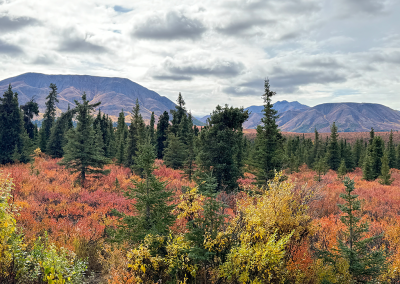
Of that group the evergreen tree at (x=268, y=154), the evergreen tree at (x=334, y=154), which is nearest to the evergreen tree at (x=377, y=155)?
the evergreen tree at (x=334, y=154)

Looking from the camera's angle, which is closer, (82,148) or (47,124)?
(82,148)

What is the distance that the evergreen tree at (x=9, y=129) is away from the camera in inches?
1026

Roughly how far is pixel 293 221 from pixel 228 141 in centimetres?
1227

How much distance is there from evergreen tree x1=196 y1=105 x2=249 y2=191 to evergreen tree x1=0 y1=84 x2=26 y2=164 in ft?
76.5

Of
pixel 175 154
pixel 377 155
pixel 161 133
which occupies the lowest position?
pixel 377 155

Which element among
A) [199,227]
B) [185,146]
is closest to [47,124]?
[185,146]

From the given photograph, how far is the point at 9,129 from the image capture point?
26.4 meters

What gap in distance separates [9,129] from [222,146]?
2581 cm

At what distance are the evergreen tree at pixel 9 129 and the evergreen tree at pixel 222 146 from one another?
23.3 metres

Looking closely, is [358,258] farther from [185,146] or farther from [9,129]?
[9,129]

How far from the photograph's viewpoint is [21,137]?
1062 inches

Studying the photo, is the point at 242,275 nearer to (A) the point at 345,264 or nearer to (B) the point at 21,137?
(A) the point at 345,264

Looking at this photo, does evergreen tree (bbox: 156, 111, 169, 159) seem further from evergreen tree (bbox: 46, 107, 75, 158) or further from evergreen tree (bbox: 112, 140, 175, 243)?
evergreen tree (bbox: 112, 140, 175, 243)

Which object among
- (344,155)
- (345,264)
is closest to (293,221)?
(345,264)
